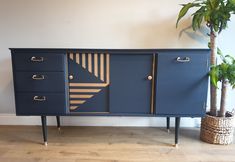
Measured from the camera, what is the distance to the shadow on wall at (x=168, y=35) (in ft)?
7.49

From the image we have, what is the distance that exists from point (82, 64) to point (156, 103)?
2.34 feet

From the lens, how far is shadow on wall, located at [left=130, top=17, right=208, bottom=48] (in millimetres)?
2283

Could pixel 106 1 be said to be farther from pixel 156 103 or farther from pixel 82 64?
pixel 156 103

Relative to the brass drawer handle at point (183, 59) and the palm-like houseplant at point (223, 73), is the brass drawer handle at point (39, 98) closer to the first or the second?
the brass drawer handle at point (183, 59)

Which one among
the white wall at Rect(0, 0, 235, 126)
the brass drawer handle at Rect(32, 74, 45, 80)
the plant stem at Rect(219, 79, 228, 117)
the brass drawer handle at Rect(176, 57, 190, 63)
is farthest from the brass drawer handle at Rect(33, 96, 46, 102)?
the plant stem at Rect(219, 79, 228, 117)

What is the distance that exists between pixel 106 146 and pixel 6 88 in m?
1.32

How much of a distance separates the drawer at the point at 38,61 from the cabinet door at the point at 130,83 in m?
0.44

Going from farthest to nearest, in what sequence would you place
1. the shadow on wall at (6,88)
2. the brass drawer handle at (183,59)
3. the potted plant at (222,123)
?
1. the shadow on wall at (6,88)
2. the potted plant at (222,123)
3. the brass drawer handle at (183,59)

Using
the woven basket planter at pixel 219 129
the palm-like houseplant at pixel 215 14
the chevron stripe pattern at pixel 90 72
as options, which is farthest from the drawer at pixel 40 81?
the woven basket planter at pixel 219 129

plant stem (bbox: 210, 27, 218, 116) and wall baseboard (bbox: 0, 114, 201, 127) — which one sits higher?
plant stem (bbox: 210, 27, 218, 116)

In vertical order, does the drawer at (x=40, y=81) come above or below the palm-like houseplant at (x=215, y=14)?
below

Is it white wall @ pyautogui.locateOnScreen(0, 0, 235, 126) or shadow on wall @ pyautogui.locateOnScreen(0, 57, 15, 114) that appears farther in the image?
shadow on wall @ pyautogui.locateOnScreen(0, 57, 15, 114)

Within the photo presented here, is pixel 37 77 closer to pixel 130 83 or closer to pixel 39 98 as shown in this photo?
pixel 39 98

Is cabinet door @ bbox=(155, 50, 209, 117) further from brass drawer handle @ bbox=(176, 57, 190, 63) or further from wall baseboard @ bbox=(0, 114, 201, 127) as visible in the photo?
wall baseboard @ bbox=(0, 114, 201, 127)
